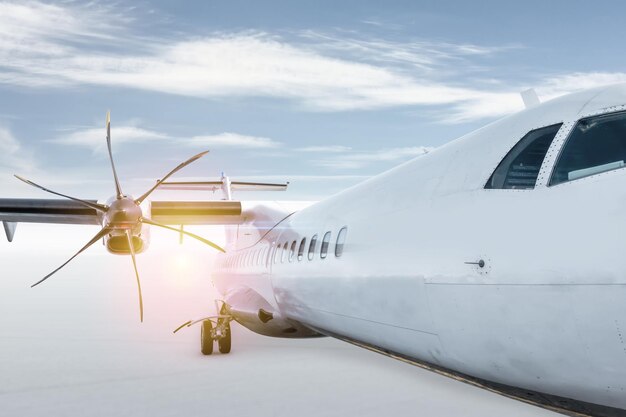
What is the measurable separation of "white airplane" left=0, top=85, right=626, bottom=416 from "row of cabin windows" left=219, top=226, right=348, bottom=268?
0.35ft

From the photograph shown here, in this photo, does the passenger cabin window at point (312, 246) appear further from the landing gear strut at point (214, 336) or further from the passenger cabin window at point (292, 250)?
the landing gear strut at point (214, 336)

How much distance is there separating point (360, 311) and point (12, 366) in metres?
8.61

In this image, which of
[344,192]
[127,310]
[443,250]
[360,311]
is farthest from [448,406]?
[127,310]

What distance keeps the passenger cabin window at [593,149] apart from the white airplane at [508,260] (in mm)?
12

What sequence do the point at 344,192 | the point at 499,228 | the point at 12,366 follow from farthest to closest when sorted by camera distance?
the point at 12,366
the point at 344,192
the point at 499,228

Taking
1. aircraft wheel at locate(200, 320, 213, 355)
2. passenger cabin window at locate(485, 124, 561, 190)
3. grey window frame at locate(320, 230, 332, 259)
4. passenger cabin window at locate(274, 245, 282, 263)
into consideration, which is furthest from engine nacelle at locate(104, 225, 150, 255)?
passenger cabin window at locate(485, 124, 561, 190)

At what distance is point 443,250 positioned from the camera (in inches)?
194

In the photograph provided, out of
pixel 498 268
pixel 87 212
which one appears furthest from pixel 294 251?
pixel 87 212

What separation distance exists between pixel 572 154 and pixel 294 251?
19.7ft

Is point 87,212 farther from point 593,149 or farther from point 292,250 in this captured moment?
point 593,149

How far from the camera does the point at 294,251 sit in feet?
32.1

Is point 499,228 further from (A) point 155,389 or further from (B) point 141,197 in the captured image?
(B) point 141,197

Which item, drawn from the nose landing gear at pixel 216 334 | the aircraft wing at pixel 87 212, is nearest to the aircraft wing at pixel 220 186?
the aircraft wing at pixel 87 212

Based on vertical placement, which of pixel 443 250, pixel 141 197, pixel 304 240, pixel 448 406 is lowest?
pixel 448 406
